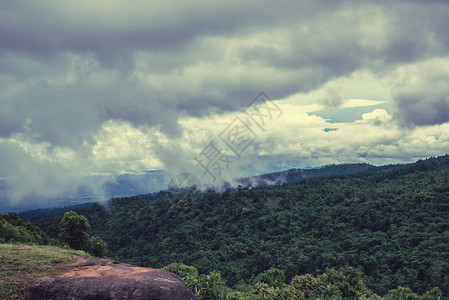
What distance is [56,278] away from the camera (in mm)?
13328

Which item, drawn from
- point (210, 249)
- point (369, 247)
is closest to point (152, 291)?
point (369, 247)

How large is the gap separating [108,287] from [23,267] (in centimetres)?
563

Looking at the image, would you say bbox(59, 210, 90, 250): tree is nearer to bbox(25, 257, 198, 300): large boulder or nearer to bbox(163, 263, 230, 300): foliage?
bbox(163, 263, 230, 300): foliage

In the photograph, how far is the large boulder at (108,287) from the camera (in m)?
12.5

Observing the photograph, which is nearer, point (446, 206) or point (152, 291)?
point (152, 291)

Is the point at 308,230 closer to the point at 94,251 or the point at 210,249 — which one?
the point at 210,249

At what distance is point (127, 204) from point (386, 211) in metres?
107

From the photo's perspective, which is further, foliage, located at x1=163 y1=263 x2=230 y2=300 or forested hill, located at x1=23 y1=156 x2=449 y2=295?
forested hill, located at x1=23 y1=156 x2=449 y2=295

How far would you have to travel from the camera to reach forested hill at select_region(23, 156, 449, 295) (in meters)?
55.0

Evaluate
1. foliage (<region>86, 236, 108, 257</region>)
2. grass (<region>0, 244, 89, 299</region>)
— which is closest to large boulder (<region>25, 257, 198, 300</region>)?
grass (<region>0, 244, 89, 299</region>)

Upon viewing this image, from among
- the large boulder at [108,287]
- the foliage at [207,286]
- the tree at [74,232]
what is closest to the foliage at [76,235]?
the tree at [74,232]

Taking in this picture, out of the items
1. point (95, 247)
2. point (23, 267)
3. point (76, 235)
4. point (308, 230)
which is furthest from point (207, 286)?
point (308, 230)

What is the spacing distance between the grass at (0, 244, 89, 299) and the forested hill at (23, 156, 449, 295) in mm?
49430

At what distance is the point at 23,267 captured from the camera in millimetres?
14641
